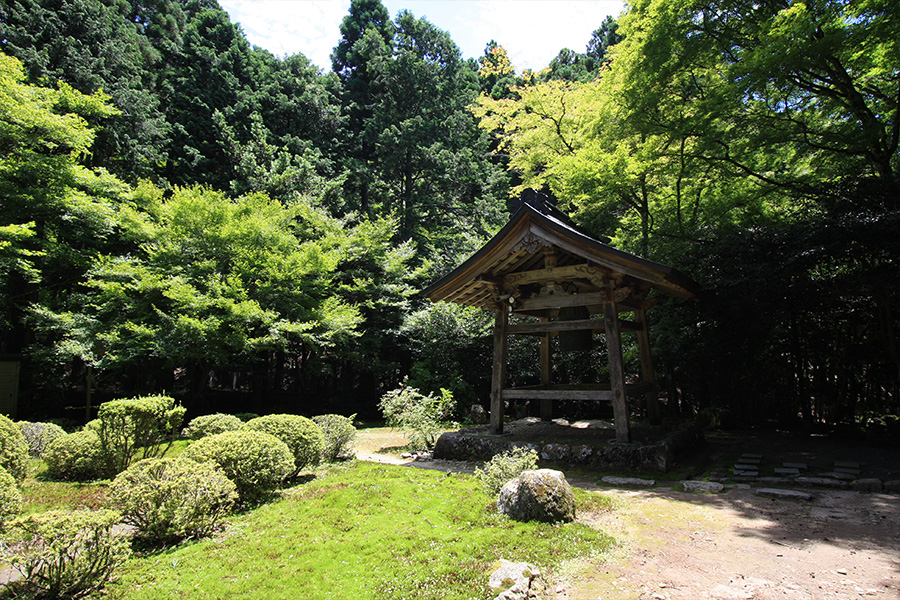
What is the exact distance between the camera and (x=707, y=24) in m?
8.03

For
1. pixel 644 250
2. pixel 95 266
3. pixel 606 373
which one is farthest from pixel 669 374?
pixel 95 266

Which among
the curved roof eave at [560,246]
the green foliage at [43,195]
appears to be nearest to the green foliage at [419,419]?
the curved roof eave at [560,246]

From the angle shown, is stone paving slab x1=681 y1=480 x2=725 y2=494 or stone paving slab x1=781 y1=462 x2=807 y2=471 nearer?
stone paving slab x1=681 y1=480 x2=725 y2=494

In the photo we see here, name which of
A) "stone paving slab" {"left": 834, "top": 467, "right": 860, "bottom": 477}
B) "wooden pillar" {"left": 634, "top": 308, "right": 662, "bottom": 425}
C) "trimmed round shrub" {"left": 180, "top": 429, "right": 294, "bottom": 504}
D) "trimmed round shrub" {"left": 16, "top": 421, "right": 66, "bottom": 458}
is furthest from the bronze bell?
"trimmed round shrub" {"left": 16, "top": 421, "right": 66, "bottom": 458}

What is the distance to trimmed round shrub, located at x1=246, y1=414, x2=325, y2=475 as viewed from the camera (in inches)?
240

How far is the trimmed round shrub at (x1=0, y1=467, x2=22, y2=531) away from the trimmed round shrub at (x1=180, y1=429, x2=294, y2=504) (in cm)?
129

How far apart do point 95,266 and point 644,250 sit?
14609 millimetres

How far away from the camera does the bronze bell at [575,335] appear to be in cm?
729

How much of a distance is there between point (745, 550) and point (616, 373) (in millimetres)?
3168

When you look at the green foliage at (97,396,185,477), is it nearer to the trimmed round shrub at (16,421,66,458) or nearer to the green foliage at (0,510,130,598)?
the trimmed round shrub at (16,421,66,458)

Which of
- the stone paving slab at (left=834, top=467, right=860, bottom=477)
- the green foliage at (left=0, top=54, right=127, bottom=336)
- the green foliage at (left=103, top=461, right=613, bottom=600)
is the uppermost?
the green foliage at (left=0, top=54, right=127, bottom=336)

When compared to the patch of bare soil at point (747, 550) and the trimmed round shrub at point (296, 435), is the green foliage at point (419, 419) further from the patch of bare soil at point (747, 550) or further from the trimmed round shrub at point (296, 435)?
the patch of bare soil at point (747, 550)

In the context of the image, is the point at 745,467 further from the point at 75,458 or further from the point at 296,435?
the point at 75,458

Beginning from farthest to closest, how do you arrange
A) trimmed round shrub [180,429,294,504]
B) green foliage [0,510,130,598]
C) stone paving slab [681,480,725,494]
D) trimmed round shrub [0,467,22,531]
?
stone paving slab [681,480,725,494]
trimmed round shrub [180,429,294,504]
trimmed round shrub [0,467,22,531]
green foliage [0,510,130,598]
